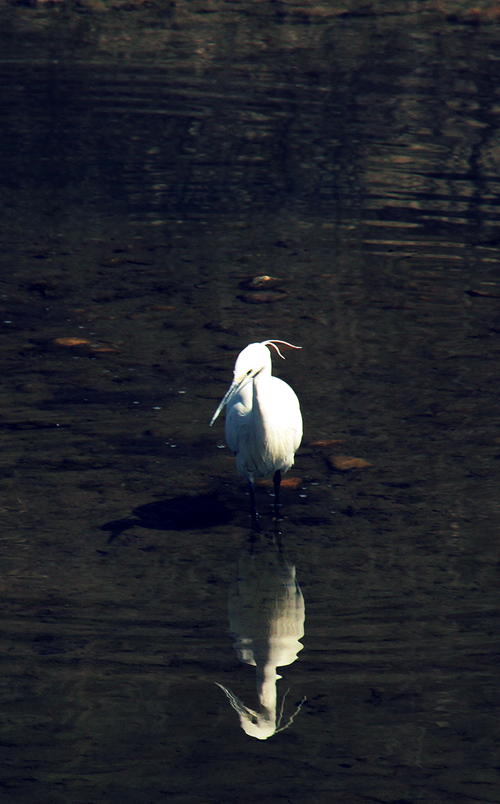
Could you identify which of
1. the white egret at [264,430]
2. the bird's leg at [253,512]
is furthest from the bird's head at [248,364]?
the bird's leg at [253,512]

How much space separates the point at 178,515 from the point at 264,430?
641mm

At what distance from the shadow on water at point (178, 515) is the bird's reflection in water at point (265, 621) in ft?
0.96

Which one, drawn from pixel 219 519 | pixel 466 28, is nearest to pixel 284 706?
pixel 219 519

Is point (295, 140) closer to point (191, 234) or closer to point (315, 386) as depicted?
point (191, 234)

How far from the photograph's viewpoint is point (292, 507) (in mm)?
5441

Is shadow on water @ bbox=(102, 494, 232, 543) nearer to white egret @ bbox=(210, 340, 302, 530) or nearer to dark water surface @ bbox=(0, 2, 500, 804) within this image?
dark water surface @ bbox=(0, 2, 500, 804)

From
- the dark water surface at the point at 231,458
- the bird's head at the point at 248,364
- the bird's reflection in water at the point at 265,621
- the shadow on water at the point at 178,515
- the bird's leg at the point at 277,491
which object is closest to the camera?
the dark water surface at the point at 231,458

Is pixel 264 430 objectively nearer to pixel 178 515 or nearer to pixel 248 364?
pixel 248 364

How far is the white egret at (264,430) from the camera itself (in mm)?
5191

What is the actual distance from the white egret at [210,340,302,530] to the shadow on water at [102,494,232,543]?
23cm

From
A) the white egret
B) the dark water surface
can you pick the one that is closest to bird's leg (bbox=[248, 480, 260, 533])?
the white egret

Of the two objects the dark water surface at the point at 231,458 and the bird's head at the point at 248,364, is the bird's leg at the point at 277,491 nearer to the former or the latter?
the dark water surface at the point at 231,458

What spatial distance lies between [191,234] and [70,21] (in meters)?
8.81

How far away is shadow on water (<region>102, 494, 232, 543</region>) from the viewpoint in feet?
17.0
